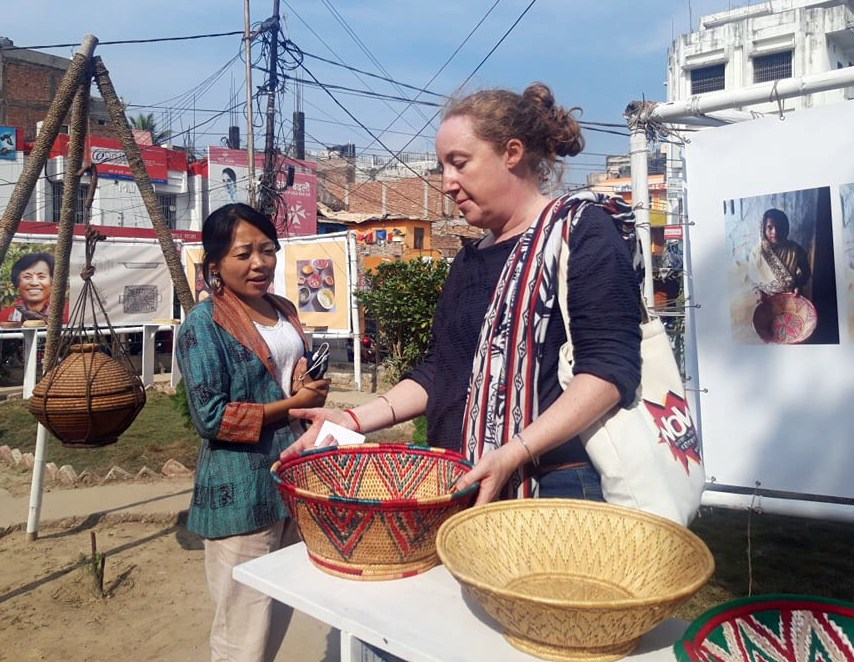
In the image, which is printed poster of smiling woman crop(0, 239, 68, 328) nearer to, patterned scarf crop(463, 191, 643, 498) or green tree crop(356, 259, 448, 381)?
green tree crop(356, 259, 448, 381)

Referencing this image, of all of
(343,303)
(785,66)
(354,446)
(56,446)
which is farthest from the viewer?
(785,66)

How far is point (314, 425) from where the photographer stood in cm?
183

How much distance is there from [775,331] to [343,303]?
7.72m

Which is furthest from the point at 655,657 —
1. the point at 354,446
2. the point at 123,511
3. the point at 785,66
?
the point at 785,66

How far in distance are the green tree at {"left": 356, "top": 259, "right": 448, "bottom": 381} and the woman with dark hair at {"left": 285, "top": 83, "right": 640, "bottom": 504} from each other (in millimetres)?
7046

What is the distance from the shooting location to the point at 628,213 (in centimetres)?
156

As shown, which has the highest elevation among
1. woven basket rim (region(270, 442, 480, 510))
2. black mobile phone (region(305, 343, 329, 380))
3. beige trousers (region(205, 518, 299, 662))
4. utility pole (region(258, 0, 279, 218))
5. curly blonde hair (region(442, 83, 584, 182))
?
utility pole (region(258, 0, 279, 218))

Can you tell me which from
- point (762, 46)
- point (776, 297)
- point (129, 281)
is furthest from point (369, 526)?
point (762, 46)

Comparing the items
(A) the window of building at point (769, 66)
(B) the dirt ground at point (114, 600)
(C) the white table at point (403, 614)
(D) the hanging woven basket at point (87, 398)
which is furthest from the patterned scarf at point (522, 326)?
(A) the window of building at point (769, 66)

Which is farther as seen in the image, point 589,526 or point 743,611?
point 589,526

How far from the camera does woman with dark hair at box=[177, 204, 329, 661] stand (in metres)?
2.14

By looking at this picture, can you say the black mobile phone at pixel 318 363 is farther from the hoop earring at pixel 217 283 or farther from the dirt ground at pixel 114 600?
the dirt ground at pixel 114 600

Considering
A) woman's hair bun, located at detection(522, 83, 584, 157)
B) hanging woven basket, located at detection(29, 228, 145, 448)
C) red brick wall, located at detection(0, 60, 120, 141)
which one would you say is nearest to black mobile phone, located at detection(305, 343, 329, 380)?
woman's hair bun, located at detection(522, 83, 584, 157)

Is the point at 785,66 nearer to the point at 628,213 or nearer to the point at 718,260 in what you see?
the point at 718,260
